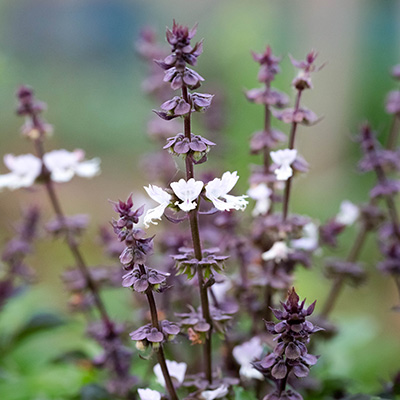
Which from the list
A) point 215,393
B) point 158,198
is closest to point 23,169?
point 158,198

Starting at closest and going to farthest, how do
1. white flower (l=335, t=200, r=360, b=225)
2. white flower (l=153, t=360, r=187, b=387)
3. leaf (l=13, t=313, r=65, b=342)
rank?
white flower (l=153, t=360, r=187, b=387) → white flower (l=335, t=200, r=360, b=225) → leaf (l=13, t=313, r=65, b=342)

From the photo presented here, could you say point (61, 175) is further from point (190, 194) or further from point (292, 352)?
point (292, 352)

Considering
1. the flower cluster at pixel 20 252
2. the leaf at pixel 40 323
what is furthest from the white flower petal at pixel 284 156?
the leaf at pixel 40 323

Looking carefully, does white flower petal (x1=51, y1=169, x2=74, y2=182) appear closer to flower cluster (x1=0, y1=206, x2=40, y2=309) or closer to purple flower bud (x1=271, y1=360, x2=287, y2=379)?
flower cluster (x1=0, y1=206, x2=40, y2=309)

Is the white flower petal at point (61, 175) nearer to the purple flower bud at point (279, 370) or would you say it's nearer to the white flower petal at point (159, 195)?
the white flower petal at point (159, 195)

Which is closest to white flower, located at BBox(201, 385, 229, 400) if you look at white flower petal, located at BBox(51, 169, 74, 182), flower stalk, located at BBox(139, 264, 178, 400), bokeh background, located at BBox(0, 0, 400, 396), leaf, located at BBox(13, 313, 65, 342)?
flower stalk, located at BBox(139, 264, 178, 400)

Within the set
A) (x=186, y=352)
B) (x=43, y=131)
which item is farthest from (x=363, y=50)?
(x=43, y=131)

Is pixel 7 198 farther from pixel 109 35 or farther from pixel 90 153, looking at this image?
pixel 109 35
